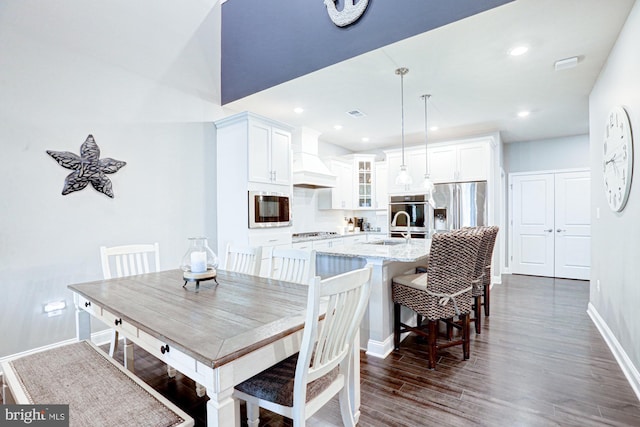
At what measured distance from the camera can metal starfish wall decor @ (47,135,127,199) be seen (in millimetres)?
2721

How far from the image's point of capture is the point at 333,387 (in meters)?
1.45

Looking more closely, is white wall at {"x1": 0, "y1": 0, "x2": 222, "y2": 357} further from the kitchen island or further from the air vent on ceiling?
the air vent on ceiling

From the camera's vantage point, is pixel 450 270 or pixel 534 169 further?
pixel 534 169

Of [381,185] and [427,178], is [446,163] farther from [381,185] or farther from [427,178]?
[427,178]

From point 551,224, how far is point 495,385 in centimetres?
506

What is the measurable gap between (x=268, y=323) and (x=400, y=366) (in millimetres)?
1590

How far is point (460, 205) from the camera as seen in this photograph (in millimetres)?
5184

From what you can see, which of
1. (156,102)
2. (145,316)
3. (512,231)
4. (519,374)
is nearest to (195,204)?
(156,102)

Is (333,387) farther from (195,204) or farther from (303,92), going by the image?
(303,92)

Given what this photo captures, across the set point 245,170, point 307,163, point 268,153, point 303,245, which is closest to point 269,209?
point 245,170

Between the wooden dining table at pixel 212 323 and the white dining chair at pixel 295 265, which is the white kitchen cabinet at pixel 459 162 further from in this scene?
the wooden dining table at pixel 212 323

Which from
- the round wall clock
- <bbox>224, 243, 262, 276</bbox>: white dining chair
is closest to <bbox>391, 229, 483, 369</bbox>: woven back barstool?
the round wall clock

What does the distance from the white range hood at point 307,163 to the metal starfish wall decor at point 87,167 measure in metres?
2.45

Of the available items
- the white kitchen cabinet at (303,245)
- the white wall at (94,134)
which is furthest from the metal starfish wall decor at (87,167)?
the white kitchen cabinet at (303,245)
